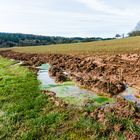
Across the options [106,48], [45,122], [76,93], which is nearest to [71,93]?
[76,93]

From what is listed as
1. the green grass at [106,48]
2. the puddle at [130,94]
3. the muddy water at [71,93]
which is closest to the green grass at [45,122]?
the muddy water at [71,93]

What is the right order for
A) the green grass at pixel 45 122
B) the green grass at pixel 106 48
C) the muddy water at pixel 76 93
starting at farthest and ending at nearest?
the green grass at pixel 106 48 < the muddy water at pixel 76 93 < the green grass at pixel 45 122

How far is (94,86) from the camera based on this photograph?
23.2 m

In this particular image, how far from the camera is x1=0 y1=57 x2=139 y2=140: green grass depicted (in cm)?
1419

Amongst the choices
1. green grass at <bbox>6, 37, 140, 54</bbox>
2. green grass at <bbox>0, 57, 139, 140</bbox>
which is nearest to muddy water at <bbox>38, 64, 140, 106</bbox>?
green grass at <bbox>0, 57, 139, 140</bbox>

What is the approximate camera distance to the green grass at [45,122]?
1419cm

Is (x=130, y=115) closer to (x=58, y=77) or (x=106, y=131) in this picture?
(x=106, y=131)

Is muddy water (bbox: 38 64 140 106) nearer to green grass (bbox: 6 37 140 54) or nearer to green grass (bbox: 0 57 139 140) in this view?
green grass (bbox: 0 57 139 140)

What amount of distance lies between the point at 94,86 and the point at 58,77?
6.25 metres

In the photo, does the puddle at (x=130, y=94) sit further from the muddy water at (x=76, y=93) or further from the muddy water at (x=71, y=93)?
the muddy water at (x=71, y=93)

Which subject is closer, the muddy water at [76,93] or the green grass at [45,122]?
the green grass at [45,122]

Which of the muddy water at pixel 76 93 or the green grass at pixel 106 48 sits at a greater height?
the muddy water at pixel 76 93

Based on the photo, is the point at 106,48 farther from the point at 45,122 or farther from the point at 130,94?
the point at 45,122

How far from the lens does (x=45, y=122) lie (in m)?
15.9
